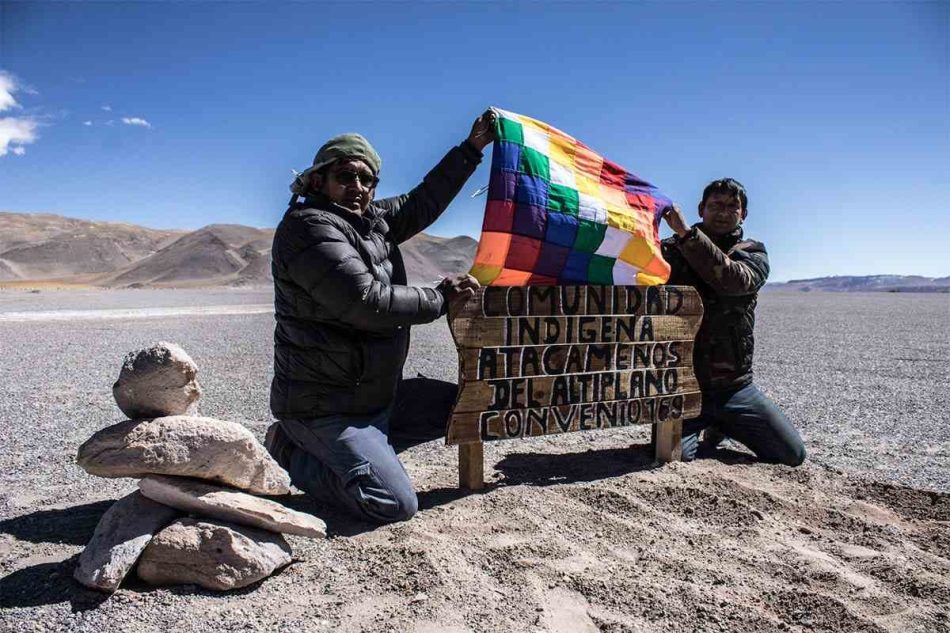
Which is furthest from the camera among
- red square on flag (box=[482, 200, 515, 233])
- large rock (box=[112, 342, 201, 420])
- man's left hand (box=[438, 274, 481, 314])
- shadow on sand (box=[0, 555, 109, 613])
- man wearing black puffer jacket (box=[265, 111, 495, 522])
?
red square on flag (box=[482, 200, 515, 233])

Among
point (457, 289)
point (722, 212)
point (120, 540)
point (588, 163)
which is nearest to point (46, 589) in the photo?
point (120, 540)

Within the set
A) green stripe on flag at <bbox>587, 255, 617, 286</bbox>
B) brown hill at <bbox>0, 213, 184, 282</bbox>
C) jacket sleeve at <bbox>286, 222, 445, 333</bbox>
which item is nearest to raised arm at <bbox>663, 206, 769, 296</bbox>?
green stripe on flag at <bbox>587, 255, 617, 286</bbox>

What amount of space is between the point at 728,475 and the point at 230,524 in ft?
11.4

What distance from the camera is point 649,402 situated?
4996mm

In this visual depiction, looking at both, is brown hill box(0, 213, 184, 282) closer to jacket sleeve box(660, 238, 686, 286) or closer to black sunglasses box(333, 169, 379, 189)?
black sunglasses box(333, 169, 379, 189)

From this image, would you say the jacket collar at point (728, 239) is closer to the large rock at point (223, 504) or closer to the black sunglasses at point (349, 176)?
the black sunglasses at point (349, 176)

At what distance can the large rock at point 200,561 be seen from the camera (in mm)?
3072

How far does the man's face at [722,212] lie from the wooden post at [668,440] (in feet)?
5.16

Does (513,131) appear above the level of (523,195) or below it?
above

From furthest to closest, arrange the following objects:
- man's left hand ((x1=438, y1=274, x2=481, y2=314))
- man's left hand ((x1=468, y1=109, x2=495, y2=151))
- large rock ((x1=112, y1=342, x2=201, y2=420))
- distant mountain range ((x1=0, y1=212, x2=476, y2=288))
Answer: distant mountain range ((x1=0, y1=212, x2=476, y2=288)) → man's left hand ((x1=468, y1=109, x2=495, y2=151)) → man's left hand ((x1=438, y1=274, x2=481, y2=314)) → large rock ((x1=112, y1=342, x2=201, y2=420))

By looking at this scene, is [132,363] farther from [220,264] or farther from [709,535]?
[220,264]

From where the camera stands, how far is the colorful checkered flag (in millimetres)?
4328

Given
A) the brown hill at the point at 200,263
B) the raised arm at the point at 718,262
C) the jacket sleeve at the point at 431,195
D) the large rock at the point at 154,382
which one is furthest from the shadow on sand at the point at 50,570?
the brown hill at the point at 200,263

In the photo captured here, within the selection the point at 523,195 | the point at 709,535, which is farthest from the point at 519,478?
the point at 523,195
